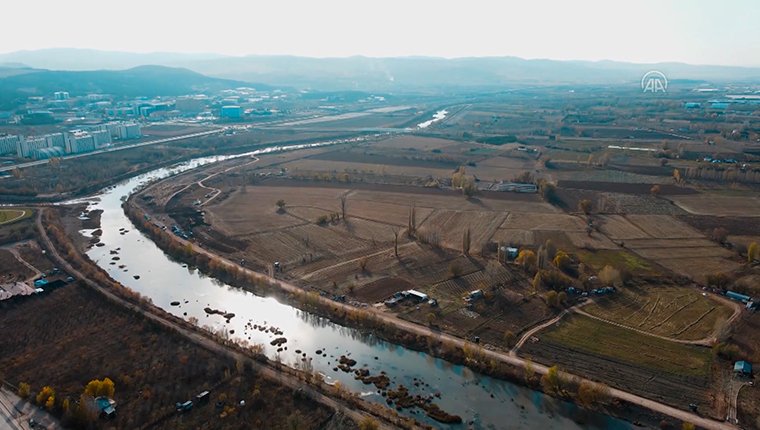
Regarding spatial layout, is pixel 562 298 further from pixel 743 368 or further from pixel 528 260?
pixel 743 368

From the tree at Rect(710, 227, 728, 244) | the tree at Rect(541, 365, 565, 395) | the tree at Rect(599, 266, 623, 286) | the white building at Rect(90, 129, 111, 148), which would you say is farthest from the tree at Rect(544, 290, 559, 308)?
the white building at Rect(90, 129, 111, 148)

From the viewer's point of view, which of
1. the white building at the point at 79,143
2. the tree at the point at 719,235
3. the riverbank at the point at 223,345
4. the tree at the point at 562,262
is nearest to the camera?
the riverbank at the point at 223,345

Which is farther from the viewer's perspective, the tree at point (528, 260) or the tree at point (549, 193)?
the tree at point (549, 193)

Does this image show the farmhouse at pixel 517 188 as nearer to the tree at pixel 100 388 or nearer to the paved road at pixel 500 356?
the paved road at pixel 500 356

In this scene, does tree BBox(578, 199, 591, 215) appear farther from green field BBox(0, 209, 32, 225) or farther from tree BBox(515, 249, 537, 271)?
green field BBox(0, 209, 32, 225)

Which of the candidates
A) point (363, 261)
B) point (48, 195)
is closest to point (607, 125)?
point (363, 261)

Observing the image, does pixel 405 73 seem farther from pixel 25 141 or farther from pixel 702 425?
pixel 702 425

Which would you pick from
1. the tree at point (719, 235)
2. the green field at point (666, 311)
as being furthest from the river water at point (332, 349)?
the tree at point (719, 235)
